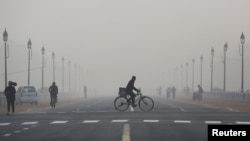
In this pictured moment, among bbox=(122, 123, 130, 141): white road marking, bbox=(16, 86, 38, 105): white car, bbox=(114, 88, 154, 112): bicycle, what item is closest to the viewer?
bbox=(122, 123, 130, 141): white road marking

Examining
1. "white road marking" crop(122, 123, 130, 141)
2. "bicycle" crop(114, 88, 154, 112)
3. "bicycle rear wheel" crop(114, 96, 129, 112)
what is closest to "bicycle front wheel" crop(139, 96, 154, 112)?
"bicycle" crop(114, 88, 154, 112)

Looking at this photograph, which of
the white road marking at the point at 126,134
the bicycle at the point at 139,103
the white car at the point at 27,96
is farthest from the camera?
the white car at the point at 27,96

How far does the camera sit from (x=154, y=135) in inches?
778

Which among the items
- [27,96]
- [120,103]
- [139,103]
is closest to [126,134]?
[139,103]

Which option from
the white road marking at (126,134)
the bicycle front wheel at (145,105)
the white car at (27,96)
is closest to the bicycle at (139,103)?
the bicycle front wheel at (145,105)

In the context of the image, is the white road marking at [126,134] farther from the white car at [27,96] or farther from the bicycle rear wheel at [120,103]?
the white car at [27,96]

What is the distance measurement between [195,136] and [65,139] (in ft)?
11.3

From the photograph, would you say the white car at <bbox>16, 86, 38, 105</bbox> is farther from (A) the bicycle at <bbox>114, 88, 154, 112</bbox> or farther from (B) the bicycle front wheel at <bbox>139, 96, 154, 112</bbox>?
(B) the bicycle front wheel at <bbox>139, 96, 154, 112</bbox>

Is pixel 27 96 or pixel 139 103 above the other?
pixel 139 103

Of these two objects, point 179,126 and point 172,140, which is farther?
point 179,126

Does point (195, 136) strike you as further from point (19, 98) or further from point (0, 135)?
point (19, 98)

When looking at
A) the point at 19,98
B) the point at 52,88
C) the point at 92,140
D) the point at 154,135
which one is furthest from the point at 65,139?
the point at 19,98

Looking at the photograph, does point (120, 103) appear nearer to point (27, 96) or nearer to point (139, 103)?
point (139, 103)

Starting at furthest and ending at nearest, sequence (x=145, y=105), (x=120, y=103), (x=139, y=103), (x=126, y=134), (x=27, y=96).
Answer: (x=27, y=96), (x=120, y=103), (x=145, y=105), (x=139, y=103), (x=126, y=134)
